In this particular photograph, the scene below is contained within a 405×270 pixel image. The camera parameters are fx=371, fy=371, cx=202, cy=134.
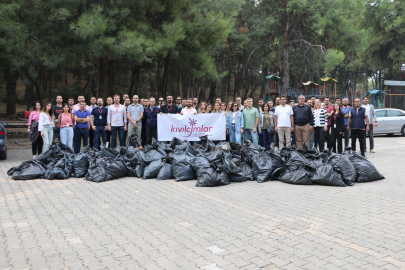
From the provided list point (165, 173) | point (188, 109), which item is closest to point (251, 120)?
point (188, 109)

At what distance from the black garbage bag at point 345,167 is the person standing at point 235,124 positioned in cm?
422

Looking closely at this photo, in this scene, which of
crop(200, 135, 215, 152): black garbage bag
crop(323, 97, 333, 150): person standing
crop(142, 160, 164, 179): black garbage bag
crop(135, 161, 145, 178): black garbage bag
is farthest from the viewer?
crop(323, 97, 333, 150): person standing

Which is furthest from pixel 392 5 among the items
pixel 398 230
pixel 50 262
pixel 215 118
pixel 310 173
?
pixel 50 262

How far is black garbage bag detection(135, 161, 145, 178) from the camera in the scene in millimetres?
8684

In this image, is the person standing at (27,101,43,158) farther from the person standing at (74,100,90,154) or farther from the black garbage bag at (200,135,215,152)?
the black garbage bag at (200,135,215,152)

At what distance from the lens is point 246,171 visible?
27.5 ft

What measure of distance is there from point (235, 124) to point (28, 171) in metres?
6.18

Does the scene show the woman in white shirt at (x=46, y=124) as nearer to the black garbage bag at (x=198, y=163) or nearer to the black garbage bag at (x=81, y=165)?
the black garbage bag at (x=81, y=165)

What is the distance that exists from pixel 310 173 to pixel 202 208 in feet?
9.47

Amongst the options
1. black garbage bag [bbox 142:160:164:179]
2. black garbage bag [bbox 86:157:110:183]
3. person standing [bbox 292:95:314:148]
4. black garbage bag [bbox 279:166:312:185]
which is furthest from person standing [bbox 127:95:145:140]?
black garbage bag [bbox 279:166:312:185]

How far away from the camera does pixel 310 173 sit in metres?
7.80

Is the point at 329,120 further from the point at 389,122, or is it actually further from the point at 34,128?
the point at 34,128

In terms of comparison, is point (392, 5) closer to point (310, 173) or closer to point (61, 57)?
point (61, 57)

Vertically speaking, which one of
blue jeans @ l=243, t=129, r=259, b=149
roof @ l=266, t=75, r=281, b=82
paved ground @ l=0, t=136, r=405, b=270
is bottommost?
paved ground @ l=0, t=136, r=405, b=270
